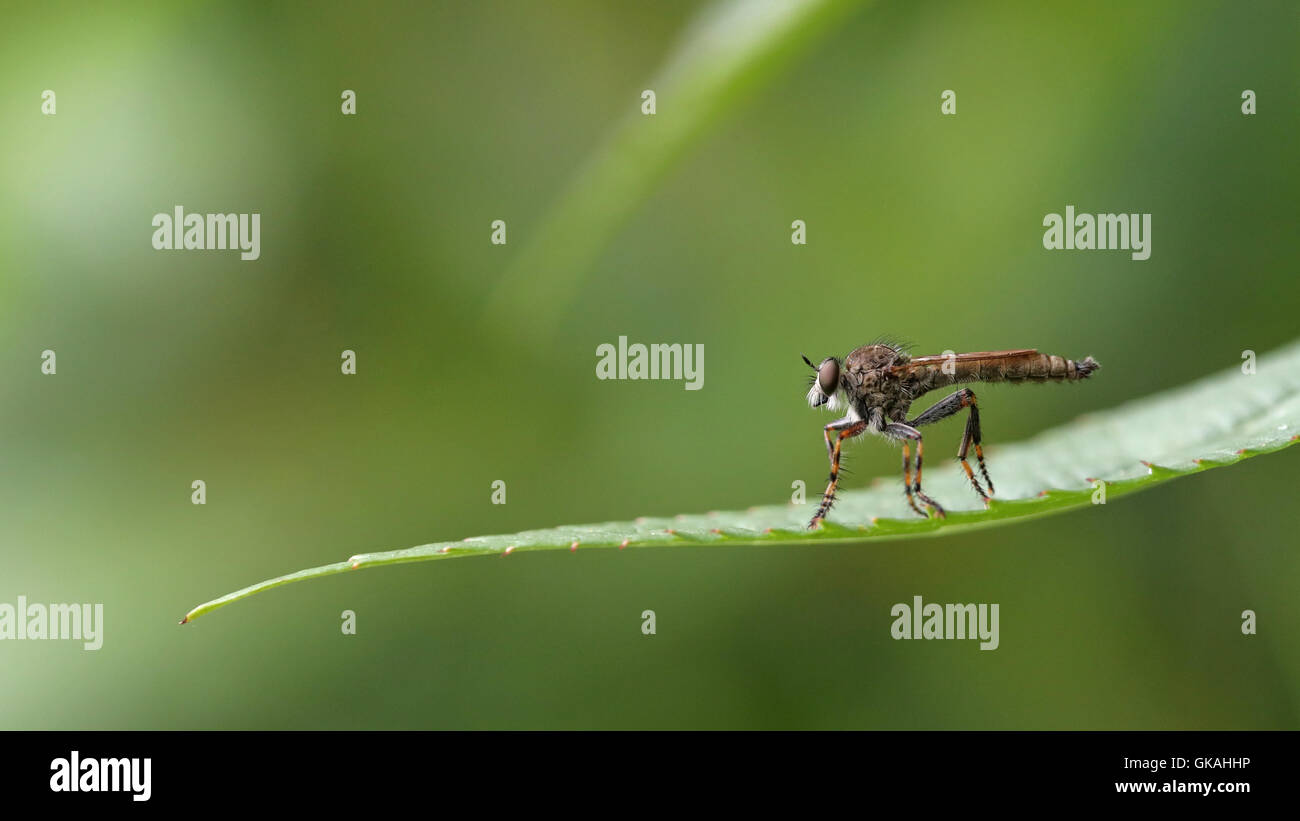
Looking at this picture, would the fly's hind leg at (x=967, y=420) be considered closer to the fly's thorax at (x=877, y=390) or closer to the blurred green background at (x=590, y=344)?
the fly's thorax at (x=877, y=390)

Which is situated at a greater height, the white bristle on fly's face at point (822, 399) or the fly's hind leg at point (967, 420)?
the white bristle on fly's face at point (822, 399)

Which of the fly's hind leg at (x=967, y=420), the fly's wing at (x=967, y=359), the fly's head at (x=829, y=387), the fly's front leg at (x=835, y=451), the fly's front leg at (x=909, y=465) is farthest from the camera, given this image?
the fly's head at (x=829, y=387)

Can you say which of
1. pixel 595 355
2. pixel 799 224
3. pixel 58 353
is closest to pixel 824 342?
pixel 799 224

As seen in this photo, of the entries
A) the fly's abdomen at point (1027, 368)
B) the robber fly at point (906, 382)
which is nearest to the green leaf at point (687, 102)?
the robber fly at point (906, 382)

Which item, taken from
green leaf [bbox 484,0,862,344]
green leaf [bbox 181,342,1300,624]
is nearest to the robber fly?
green leaf [bbox 181,342,1300,624]

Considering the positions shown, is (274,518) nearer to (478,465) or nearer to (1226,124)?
(478,465)

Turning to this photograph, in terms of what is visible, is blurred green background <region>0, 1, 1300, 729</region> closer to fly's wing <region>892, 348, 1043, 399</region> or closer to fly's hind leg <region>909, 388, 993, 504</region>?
fly's hind leg <region>909, 388, 993, 504</region>
